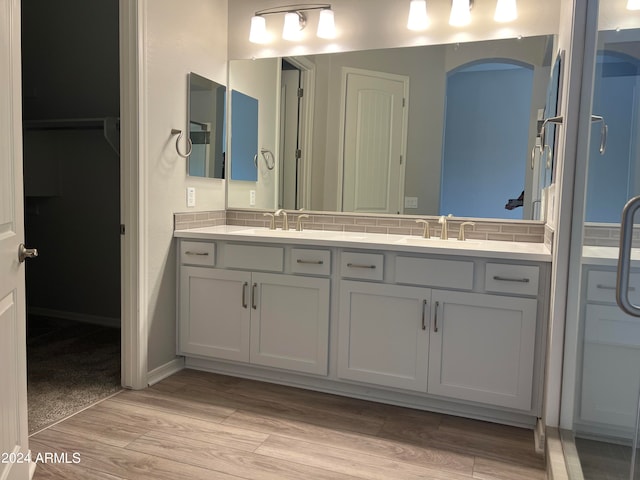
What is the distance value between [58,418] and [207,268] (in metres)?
1.03

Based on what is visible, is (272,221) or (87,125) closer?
(272,221)

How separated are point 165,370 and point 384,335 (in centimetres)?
129

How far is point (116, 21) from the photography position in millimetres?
3713

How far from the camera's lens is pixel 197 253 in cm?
295

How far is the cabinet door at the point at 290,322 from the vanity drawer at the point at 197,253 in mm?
292

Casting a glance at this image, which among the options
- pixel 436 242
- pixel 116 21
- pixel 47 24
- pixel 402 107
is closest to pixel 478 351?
pixel 436 242

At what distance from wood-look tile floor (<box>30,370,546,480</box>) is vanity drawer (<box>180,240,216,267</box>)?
2.33 ft

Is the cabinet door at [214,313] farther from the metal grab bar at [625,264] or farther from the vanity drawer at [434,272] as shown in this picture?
the metal grab bar at [625,264]

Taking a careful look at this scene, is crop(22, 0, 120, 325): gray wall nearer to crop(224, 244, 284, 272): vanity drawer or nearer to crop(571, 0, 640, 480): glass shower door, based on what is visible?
crop(224, 244, 284, 272): vanity drawer

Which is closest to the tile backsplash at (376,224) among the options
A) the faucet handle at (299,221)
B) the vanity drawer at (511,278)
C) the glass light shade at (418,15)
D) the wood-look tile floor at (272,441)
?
the faucet handle at (299,221)

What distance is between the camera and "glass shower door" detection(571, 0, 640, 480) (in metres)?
1.36

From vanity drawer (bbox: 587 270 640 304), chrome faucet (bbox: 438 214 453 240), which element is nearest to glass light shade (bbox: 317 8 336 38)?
chrome faucet (bbox: 438 214 453 240)

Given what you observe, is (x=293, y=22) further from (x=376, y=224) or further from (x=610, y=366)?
(x=610, y=366)

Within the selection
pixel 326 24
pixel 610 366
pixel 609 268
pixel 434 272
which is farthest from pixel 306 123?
pixel 610 366
